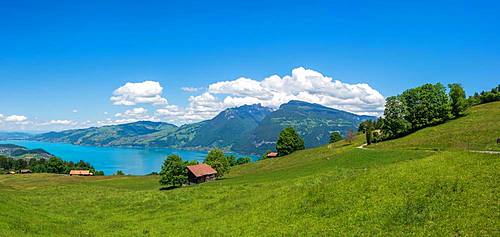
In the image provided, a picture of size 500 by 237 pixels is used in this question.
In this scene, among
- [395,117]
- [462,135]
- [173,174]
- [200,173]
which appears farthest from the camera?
[395,117]

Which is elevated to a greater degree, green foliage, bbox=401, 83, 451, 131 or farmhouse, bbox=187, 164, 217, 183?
green foliage, bbox=401, 83, 451, 131

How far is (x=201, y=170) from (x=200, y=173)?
200 cm

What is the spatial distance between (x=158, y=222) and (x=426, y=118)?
271 ft

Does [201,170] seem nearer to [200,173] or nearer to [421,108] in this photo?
[200,173]

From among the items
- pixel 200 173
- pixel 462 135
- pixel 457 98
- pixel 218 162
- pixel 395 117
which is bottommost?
pixel 200 173

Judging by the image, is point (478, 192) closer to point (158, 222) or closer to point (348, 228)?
point (348, 228)

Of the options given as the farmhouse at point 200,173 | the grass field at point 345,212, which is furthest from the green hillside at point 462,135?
the farmhouse at point 200,173

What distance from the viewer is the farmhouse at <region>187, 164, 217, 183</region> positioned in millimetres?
91812

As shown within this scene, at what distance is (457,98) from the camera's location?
96125mm

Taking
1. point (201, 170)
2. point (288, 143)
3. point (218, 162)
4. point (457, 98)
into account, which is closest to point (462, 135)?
point (457, 98)

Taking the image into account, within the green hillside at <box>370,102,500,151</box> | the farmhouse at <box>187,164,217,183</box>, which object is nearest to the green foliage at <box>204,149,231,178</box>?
the farmhouse at <box>187,164,217,183</box>

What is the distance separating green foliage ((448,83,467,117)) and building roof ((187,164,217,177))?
226 ft

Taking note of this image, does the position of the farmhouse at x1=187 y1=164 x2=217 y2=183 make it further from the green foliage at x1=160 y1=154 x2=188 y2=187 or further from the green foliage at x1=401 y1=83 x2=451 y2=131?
the green foliage at x1=401 y1=83 x2=451 y2=131

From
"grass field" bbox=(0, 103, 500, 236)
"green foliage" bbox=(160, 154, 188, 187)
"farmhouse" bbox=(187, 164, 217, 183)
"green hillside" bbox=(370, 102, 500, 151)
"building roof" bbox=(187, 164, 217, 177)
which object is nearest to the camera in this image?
"grass field" bbox=(0, 103, 500, 236)
